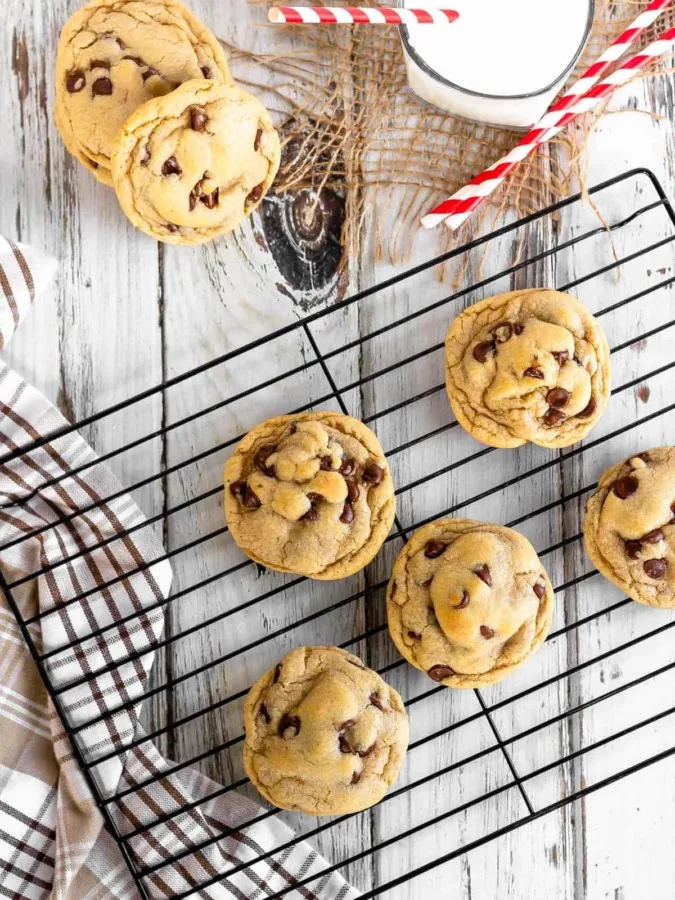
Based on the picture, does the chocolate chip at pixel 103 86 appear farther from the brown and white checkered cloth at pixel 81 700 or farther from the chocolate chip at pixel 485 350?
the chocolate chip at pixel 485 350

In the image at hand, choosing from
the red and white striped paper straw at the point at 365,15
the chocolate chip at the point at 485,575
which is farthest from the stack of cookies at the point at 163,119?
the chocolate chip at the point at 485,575

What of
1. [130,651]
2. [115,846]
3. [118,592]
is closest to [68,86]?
[118,592]

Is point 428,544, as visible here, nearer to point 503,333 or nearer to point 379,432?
point 379,432

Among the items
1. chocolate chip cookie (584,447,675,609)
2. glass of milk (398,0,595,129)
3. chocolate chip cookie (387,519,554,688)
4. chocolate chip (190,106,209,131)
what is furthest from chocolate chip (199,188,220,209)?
chocolate chip cookie (584,447,675,609)

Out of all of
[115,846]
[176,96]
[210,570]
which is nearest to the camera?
[176,96]

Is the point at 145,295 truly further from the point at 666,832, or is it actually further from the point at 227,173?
the point at 666,832

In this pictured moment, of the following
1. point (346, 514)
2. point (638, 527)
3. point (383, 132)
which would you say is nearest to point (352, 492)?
point (346, 514)
